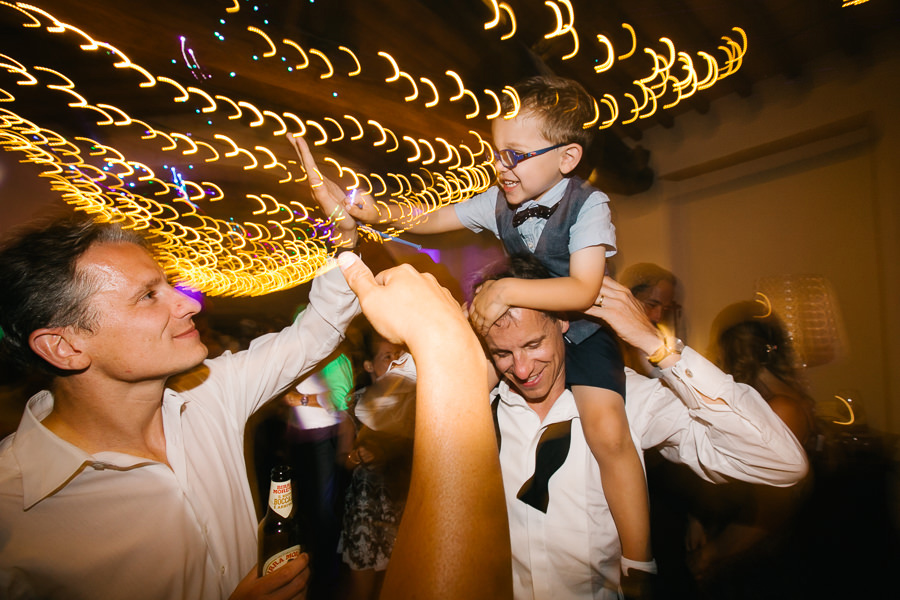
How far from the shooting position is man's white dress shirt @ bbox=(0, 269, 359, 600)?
3.04ft

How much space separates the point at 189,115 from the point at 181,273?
4776 millimetres

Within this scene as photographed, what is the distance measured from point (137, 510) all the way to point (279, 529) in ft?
1.28

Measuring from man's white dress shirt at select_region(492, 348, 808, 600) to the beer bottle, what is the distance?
29.4 inches

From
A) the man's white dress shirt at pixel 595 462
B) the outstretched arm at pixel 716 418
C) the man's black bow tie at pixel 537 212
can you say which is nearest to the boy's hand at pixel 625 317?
the outstretched arm at pixel 716 418

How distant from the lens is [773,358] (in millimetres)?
2121

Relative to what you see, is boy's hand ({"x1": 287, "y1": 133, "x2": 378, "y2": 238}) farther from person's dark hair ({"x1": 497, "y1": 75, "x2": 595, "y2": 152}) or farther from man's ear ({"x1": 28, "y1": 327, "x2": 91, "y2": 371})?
man's ear ({"x1": 28, "y1": 327, "x2": 91, "y2": 371})

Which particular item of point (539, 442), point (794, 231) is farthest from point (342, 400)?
point (794, 231)

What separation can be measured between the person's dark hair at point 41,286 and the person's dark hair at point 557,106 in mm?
1355

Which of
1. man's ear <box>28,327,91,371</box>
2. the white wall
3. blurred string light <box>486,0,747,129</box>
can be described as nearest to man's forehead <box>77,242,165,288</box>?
man's ear <box>28,327,91,371</box>

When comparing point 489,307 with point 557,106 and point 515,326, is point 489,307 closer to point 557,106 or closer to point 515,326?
point 515,326

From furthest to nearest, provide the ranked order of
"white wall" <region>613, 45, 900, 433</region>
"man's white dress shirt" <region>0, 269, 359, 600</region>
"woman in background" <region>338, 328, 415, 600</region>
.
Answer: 1. "white wall" <region>613, 45, 900, 433</region>
2. "woman in background" <region>338, 328, 415, 600</region>
3. "man's white dress shirt" <region>0, 269, 359, 600</region>

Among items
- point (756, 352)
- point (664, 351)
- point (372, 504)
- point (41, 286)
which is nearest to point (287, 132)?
point (41, 286)

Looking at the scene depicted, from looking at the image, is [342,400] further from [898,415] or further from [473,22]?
[898,415]

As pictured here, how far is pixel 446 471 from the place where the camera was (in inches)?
19.0
